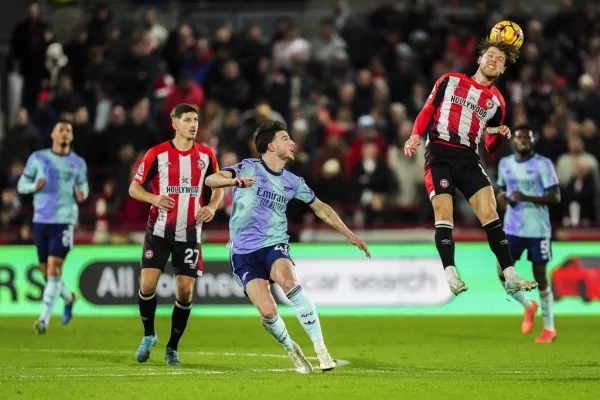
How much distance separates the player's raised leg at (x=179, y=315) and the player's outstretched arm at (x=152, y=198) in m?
0.79

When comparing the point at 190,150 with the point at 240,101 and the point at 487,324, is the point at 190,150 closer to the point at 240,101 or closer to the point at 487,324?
the point at 487,324

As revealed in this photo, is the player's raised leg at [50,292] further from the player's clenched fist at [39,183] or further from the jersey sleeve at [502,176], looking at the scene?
the jersey sleeve at [502,176]

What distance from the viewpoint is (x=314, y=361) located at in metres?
12.5

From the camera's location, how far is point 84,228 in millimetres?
20484

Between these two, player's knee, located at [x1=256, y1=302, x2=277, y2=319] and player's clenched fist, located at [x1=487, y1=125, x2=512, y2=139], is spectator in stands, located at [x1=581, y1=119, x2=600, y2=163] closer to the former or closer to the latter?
player's clenched fist, located at [x1=487, y1=125, x2=512, y2=139]

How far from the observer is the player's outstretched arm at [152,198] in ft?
39.9

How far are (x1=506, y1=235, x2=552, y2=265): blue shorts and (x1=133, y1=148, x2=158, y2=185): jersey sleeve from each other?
5205mm

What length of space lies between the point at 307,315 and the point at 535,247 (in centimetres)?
542

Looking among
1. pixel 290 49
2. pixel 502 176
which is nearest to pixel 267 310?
pixel 502 176

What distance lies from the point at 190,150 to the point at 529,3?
48.3 ft

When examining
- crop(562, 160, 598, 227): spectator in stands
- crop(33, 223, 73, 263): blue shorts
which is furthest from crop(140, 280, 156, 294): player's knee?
crop(562, 160, 598, 227): spectator in stands

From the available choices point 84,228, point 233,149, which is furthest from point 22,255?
point 233,149

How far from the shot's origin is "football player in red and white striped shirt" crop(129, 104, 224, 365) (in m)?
12.4

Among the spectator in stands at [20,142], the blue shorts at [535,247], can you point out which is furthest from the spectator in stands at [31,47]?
the blue shorts at [535,247]
